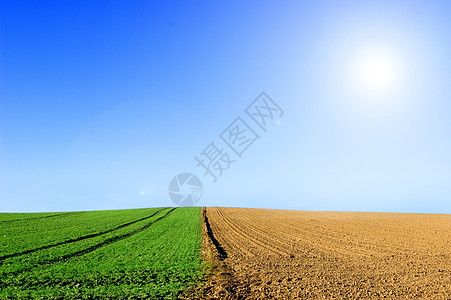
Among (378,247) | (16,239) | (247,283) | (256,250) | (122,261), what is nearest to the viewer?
(247,283)

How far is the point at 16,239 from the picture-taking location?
85.4 feet

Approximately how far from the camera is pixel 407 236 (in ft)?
94.1

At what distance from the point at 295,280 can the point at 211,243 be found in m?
11.1

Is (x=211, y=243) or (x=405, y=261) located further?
(x=211, y=243)

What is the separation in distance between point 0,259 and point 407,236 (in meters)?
32.9

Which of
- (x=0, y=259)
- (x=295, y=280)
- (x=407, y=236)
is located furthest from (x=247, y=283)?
(x=407, y=236)

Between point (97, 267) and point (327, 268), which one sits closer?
point (327, 268)

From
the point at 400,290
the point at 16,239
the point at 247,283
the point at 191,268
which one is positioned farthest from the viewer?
the point at 16,239

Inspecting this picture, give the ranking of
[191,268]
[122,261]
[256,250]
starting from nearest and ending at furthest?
[191,268]
[122,261]
[256,250]

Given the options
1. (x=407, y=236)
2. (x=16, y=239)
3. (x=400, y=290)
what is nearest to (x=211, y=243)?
(x=400, y=290)

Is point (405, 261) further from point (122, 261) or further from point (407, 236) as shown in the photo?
point (122, 261)

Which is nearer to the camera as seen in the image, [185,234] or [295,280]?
[295,280]

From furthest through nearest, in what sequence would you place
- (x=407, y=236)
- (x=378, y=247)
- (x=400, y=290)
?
(x=407, y=236) < (x=378, y=247) < (x=400, y=290)

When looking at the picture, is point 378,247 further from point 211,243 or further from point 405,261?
point 211,243
